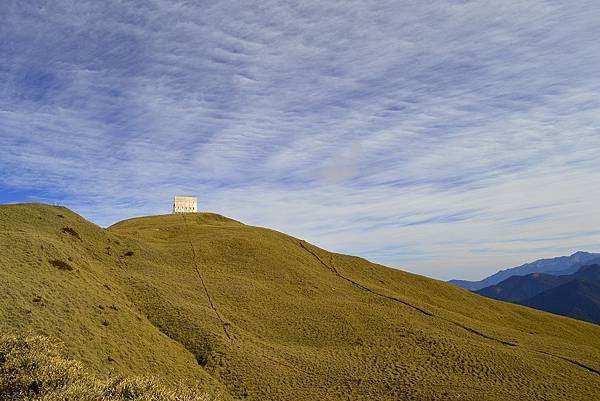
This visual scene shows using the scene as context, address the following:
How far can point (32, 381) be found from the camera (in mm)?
15328

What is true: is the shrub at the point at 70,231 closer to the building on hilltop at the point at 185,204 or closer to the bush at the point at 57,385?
the bush at the point at 57,385

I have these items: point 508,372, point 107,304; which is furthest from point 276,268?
point 508,372

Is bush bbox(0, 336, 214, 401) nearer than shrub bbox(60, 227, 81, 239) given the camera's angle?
Yes

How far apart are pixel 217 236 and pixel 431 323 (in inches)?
1658

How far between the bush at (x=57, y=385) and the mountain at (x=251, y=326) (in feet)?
0.85

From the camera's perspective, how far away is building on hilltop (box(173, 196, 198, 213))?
126 meters

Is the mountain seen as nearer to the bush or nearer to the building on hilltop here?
the bush

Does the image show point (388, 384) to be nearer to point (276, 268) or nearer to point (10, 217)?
point (276, 268)

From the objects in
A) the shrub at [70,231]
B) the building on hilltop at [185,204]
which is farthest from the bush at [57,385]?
the building on hilltop at [185,204]

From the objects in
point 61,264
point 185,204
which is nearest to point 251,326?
point 61,264

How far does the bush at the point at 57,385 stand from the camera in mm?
14086

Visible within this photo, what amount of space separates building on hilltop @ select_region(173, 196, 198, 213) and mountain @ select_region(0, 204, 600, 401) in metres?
51.9

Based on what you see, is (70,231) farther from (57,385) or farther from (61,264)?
(57,385)

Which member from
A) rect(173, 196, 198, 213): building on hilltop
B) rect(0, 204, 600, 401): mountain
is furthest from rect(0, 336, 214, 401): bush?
rect(173, 196, 198, 213): building on hilltop
